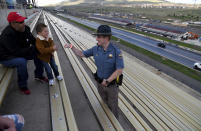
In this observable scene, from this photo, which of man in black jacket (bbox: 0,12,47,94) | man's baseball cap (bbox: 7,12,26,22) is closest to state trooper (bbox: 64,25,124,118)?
man in black jacket (bbox: 0,12,47,94)

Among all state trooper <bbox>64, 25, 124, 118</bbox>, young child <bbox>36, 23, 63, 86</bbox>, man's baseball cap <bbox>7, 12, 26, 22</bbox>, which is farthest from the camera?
young child <bbox>36, 23, 63, 86</bbox>

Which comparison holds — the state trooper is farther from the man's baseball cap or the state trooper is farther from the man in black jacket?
the man's baseball cap

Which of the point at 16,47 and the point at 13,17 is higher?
the point at 13,17

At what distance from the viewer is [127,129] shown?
9.86 ft

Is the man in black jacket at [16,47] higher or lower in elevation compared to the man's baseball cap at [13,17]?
lower

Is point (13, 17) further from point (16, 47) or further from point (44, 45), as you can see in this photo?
point (44, 45)

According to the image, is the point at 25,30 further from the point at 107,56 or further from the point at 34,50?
the point at 107,56

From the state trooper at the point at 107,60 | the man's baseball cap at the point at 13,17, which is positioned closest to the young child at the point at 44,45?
the man's baseball cap at the point at 13,17

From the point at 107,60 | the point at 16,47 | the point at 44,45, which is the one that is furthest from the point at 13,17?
the point at 107,60

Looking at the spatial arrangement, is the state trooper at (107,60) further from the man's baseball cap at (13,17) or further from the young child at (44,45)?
the man's baseball cap at (13,17)

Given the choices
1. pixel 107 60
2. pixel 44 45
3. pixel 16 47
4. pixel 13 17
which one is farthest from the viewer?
pixel 44 45

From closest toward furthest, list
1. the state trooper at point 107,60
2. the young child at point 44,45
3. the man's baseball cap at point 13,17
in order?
the state trooper at point 107,60 → the man's baseball cap at point 13,17 → the young child at point 44,45

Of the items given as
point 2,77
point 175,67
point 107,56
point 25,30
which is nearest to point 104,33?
point 107,56

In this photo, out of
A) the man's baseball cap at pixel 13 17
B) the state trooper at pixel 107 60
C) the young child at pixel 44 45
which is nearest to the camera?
the state trooper at pixel 107 60
